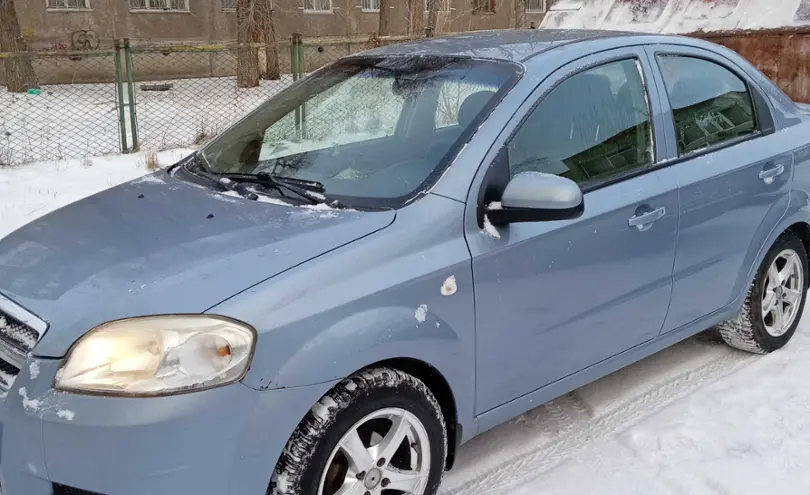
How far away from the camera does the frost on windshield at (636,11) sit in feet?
31.6

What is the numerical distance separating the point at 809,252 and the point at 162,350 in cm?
371

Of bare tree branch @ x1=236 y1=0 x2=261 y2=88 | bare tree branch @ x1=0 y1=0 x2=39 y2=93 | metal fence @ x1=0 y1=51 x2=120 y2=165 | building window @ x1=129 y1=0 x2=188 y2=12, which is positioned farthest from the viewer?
building window @ x1=129 y1=0 x2=188 y2=12

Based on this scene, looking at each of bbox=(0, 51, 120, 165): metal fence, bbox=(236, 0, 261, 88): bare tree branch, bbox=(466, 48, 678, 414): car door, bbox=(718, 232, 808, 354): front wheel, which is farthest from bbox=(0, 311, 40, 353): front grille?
bbox=(236, 0, 261, 88): bare tree branch

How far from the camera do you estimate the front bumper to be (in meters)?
2.10

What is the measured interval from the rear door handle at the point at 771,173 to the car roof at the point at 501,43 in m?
0.92

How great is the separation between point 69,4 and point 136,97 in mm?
8568

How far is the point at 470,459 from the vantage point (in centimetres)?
329

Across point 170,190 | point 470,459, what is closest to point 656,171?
point 470,459

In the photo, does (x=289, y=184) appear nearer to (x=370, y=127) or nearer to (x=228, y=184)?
(x=228, y=184)

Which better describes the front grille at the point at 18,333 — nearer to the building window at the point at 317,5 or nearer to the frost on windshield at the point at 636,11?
the frost on windshield at the point at 636,11

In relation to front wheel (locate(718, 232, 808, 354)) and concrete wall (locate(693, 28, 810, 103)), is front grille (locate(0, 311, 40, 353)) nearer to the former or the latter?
front wheel (locate(718, 232, 808, 354))

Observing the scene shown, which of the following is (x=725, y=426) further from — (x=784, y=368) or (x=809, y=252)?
(x=809, y=252)

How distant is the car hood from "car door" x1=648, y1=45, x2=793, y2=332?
1.62 meters

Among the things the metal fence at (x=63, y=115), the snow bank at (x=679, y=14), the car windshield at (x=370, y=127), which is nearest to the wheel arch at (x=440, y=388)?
the car windshield at (x=370, y=127)
